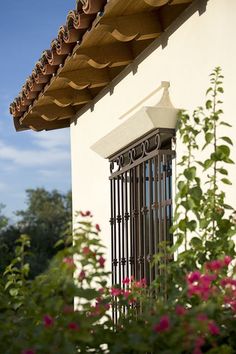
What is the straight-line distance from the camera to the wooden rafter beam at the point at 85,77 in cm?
827

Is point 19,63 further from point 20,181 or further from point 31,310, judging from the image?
point 31,310

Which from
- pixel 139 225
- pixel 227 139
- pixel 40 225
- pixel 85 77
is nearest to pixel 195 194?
pixel 227 139

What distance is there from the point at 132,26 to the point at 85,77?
1563mm

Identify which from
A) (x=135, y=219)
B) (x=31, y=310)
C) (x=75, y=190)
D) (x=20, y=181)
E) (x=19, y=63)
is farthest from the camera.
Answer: (x=20, y=181)

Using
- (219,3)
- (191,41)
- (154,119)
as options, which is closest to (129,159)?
(154,119)

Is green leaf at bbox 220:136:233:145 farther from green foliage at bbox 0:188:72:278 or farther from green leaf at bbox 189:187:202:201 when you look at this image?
green foliage at bbox 0:188:72:278

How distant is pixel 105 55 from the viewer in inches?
299

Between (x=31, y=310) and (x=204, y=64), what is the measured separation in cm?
278

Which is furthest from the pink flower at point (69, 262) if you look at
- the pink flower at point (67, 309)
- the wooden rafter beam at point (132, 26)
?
the wooden rafter beam at point (132, 26)

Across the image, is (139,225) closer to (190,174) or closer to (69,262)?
(190,174)

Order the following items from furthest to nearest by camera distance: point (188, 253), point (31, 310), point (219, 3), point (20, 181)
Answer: point (20, 181), point (219, 3), point (188, 253), point (31, 310)

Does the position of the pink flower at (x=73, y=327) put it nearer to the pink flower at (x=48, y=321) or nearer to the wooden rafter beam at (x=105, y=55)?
the pink flower at (x=48, y=321)

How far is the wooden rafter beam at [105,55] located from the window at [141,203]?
0.77 metres

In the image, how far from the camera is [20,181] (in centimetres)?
4850
